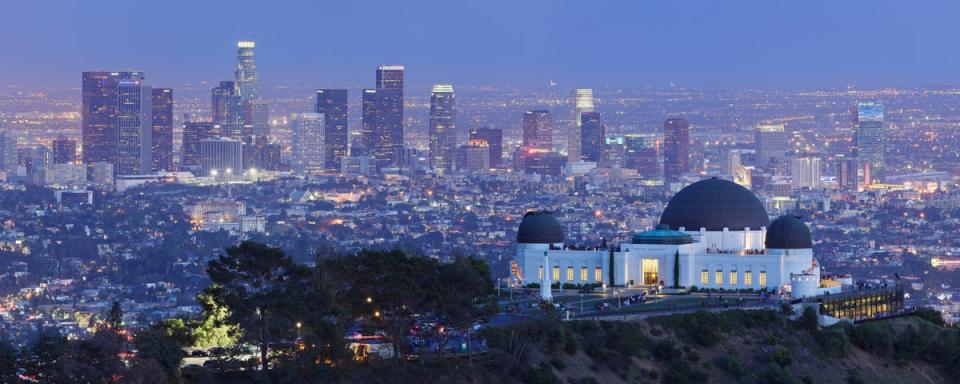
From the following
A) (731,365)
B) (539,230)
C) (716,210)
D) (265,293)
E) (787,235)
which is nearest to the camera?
(265,293)

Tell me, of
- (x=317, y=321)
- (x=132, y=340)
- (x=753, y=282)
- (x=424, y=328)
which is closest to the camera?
(x=132, y=340)

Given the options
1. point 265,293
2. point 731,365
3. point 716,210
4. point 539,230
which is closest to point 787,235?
point 716,210

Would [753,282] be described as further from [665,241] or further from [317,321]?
[317,321]

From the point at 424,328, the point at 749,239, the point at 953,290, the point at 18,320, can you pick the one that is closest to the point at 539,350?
the point at 424,328

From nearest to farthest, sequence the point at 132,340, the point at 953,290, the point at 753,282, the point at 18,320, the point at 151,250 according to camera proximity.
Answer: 1. the point at 132,340
2. the point at 753,282
3. the point at 18,320
4. the point at 953,290
5. the point at 151,250

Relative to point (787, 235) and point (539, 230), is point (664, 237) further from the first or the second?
point (539, 230)
